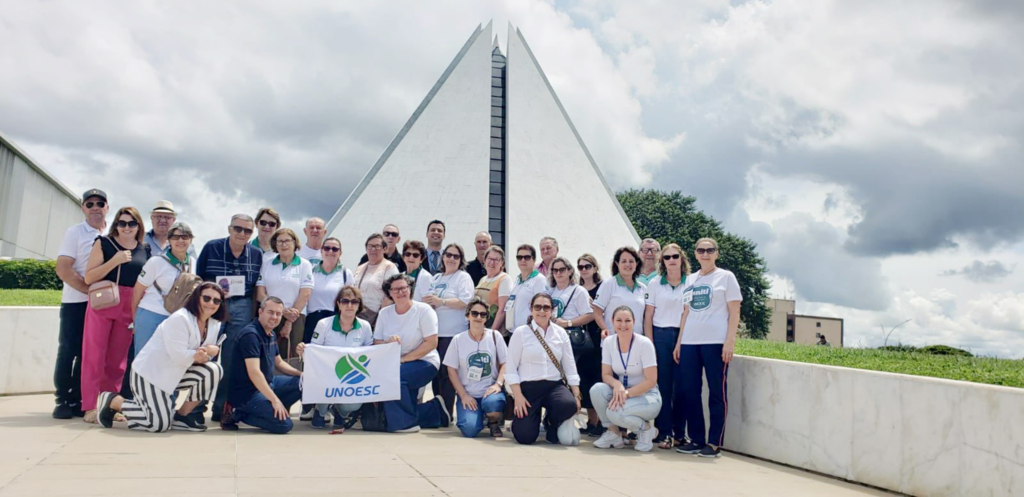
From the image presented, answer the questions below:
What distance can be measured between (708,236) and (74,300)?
29313 mm

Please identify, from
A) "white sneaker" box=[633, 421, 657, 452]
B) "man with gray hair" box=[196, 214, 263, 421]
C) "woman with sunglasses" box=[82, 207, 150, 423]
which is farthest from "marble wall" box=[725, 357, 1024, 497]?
"woman with sunglasses" box=[82, 207, 150, 423]

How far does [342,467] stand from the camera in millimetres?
3945

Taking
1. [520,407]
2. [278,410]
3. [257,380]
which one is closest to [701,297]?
[520,407]

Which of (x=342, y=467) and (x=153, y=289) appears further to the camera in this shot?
(x=153, y=289)

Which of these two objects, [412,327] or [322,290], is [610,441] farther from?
[322,290]

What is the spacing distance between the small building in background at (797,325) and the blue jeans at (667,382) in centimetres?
5673

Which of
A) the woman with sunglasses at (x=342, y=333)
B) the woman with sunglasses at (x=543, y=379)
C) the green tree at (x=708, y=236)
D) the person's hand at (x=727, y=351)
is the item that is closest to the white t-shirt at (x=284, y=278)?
the woman with sunglasses at (x=342, y=333)

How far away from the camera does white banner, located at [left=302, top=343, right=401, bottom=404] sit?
18.0ft

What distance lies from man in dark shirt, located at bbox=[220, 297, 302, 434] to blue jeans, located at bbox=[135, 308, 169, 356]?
63 cm

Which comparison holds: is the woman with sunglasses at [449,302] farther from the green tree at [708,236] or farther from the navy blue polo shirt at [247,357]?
the green tree at [708,236]

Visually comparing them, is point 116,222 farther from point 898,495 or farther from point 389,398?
point 898,495

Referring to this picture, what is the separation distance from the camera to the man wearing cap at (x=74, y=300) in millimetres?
5449

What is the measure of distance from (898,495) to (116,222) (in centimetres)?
585

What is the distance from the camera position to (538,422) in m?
5.31
